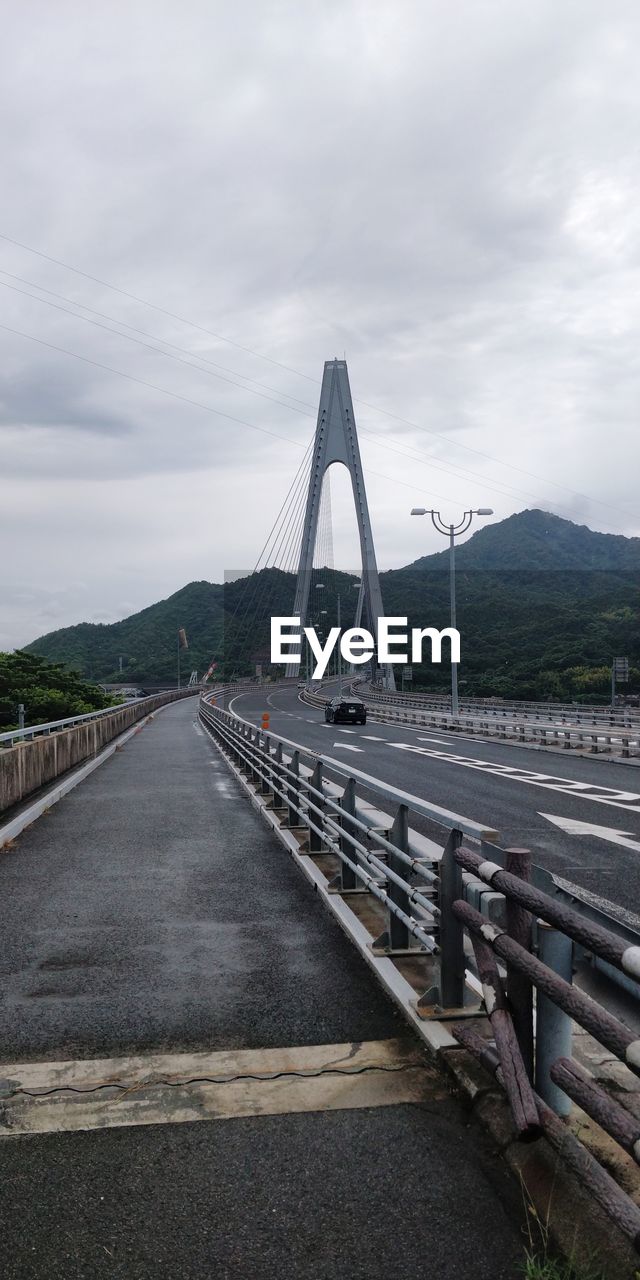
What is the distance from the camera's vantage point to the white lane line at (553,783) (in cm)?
1630

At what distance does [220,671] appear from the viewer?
13688 centimetres

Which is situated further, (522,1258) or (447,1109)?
(447,1109)

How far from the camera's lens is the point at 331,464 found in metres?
76.7

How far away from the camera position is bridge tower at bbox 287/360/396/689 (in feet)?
237

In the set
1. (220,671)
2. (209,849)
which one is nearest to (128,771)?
(209,849)

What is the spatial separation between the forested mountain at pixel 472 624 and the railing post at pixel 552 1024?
70.7 meters

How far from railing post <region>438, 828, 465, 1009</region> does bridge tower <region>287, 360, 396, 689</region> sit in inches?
2628

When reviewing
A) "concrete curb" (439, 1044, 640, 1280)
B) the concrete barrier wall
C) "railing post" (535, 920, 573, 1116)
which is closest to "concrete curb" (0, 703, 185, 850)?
the concrete barrier wall

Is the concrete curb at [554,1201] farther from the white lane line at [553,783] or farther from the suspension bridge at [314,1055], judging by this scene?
the white lane line at [553,783]

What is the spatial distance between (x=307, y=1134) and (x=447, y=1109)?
24.3 inches

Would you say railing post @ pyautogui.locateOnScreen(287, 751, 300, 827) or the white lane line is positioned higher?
railing post @ pyautogui.locateOnScreen(287, 751, 300, 827)

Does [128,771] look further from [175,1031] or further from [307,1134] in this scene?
[307,1134]

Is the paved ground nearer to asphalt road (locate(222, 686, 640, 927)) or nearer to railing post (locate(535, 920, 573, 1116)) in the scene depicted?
railing post (locate(535, 920, 573, 1116))

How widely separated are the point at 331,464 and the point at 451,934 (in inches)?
2896
